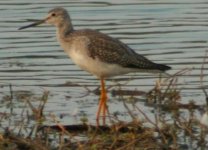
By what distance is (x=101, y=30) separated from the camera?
16328 mm

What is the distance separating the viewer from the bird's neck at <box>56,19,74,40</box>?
12.5 metres

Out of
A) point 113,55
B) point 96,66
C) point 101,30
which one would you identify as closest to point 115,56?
point 113,55

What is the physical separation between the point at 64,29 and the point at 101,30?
3826 mm

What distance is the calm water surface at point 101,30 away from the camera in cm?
1270

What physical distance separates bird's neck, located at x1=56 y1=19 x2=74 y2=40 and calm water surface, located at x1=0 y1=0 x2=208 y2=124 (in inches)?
30.0

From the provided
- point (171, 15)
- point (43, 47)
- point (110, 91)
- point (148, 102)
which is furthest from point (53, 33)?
point (148, 102)

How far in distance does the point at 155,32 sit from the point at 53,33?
183cm

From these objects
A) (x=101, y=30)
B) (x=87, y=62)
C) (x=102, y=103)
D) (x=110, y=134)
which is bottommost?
(x=102, y=103)

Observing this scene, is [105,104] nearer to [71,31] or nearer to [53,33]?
[71,31]

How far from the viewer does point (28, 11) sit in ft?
58.4

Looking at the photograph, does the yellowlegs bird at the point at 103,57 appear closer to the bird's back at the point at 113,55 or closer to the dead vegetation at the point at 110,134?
the bird's back at the point at 113,55

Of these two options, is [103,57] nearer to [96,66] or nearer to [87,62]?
[96,66]

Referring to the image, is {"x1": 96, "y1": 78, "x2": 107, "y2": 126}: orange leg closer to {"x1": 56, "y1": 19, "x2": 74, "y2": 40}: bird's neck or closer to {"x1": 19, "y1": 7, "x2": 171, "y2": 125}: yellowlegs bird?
{"x1": 19, "y1": 7, "x2": 171, "y2": 125}: yellowlegs bird

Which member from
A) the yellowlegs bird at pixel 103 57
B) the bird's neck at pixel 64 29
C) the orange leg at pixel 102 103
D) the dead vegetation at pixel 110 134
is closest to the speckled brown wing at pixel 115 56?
→ the yellowlegs bird at pixel 103 57
